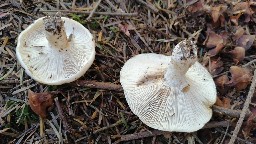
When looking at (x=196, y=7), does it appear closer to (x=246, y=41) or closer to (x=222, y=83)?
(x=246, y=41)

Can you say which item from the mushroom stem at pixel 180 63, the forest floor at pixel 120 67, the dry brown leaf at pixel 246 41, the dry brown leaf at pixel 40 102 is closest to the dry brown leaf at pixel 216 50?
the forest floor at pixel 120 67

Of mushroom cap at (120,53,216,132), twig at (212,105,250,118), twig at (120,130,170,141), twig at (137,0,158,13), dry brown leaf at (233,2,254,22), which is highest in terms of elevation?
twig at (137,0,158,13)

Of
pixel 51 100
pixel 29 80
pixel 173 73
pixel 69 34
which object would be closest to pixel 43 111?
pixel 51 100

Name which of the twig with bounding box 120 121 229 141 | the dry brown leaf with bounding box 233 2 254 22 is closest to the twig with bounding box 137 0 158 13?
the dry brown leaf with bounding box 233 2 254 22

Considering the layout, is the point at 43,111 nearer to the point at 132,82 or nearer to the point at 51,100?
the point at 51,100

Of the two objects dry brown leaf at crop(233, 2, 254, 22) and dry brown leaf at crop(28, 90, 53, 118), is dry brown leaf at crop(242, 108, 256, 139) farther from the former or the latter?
dry brown leaf at crop(28, 90, 53, 118)

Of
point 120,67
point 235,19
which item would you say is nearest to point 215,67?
point 235,19

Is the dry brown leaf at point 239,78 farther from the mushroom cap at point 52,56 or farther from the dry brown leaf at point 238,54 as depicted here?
the mushroom cap at point 52,56
